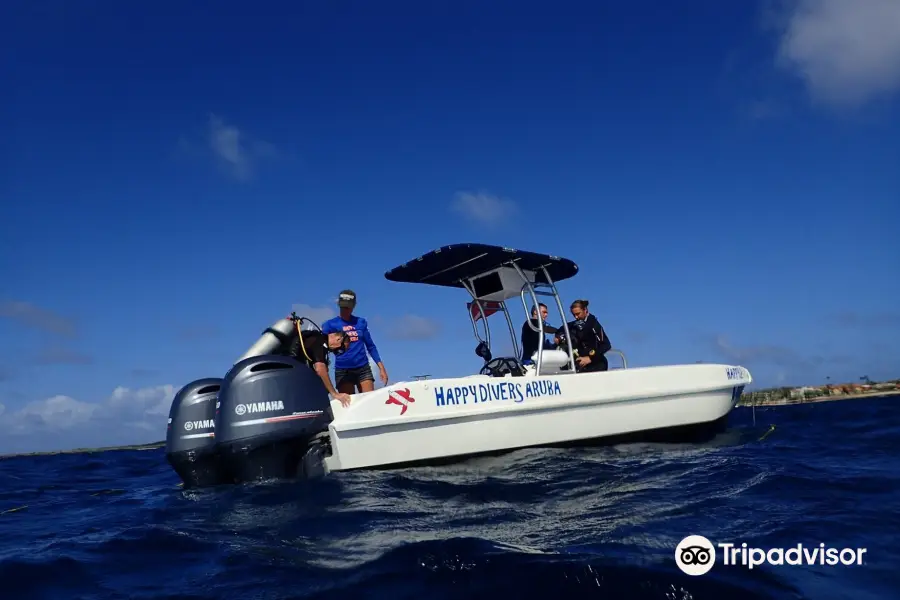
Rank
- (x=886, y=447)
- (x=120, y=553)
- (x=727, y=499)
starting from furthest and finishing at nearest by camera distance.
Result: (x=886, y=447)
(x=727, y=499)
(x=120, y=553)

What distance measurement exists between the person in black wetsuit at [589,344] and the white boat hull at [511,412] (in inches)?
21.6

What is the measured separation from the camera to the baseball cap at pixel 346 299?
21.4 feet

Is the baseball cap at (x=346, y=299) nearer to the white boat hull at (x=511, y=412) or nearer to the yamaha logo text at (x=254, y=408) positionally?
the white boat hull at (x=511, y=412)

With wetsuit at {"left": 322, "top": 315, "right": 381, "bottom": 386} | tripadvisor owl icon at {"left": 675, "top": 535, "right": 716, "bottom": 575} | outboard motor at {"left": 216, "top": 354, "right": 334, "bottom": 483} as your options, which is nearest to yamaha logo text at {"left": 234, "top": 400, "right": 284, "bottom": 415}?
outboard motor at {"left": 216, "top": 354, "right": 334, "bottom": 483}

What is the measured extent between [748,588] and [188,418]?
15.1ft

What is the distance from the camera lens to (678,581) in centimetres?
231

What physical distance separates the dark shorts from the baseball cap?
0.74m

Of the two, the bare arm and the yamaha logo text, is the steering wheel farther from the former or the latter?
the yamaha logo text

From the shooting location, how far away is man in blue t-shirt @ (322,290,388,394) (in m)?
→ 6.53

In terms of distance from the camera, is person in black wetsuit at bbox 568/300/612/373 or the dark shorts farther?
person in black wetsuit at bbox 568/300/612/373

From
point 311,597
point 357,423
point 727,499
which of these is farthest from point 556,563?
point 357,423

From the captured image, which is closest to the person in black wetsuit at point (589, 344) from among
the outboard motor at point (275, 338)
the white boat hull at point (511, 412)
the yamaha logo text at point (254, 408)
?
the white boat hull at point (511, 412)

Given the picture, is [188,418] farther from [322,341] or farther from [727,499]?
[727,499]

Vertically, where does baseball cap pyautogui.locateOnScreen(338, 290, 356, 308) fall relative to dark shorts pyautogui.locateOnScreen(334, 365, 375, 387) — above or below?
above
